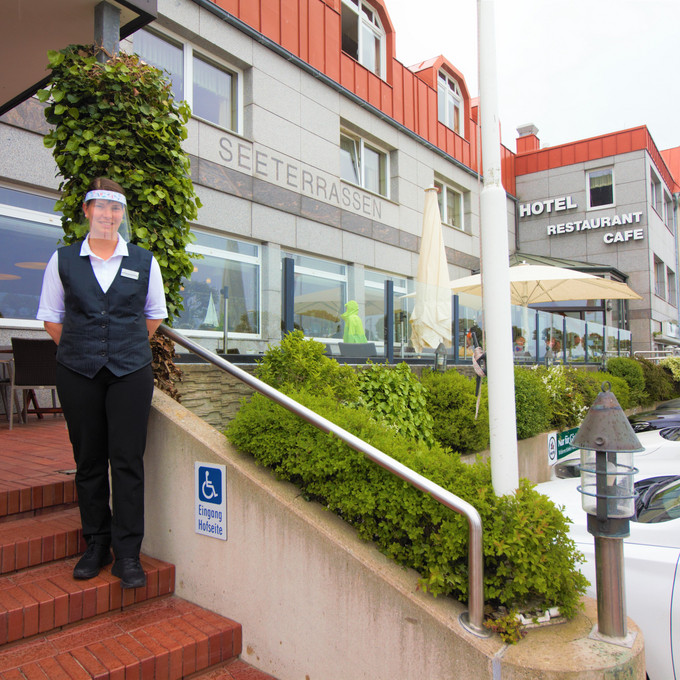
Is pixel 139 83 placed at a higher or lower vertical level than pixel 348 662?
higher

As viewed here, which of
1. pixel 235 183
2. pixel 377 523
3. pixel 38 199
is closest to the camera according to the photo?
pixel 377 523

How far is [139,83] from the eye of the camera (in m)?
3.84

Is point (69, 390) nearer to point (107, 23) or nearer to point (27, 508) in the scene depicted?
point (27, 508)

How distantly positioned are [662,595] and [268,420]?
7.29 ft

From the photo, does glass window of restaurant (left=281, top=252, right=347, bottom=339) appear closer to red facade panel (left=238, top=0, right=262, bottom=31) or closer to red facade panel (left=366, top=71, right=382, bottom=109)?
red facade panel (left=238, top=0, right=262, bottom=31)

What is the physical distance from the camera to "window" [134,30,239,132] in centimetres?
998

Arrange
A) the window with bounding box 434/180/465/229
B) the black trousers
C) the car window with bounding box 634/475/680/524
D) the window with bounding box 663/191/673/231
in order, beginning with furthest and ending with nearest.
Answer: the window with bounding box 663/191/673/231, the window with bounding box 434/180/465/229, the car window with bounding box 634/475/680/524, the black trousers

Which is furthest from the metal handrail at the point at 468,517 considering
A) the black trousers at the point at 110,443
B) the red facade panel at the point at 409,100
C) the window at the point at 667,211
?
the window at the point at 667,211

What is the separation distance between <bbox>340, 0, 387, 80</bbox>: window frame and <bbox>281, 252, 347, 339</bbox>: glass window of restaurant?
988cm

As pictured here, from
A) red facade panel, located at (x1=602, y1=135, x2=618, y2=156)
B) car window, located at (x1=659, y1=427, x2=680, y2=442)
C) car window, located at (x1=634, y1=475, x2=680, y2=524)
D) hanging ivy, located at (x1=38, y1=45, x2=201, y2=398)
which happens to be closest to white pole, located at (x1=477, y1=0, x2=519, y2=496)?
car window, located at (x1=634, y1=475, x2=680, y2=524)

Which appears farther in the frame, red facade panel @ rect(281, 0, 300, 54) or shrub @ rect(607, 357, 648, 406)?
shrub @ rect(607, 357, 648, 406)

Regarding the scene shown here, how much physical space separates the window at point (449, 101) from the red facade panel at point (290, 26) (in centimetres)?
669

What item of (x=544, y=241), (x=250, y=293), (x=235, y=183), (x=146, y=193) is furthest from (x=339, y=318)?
(x=544, y=241)

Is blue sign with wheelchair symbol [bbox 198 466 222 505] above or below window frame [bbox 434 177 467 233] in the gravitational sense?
below
